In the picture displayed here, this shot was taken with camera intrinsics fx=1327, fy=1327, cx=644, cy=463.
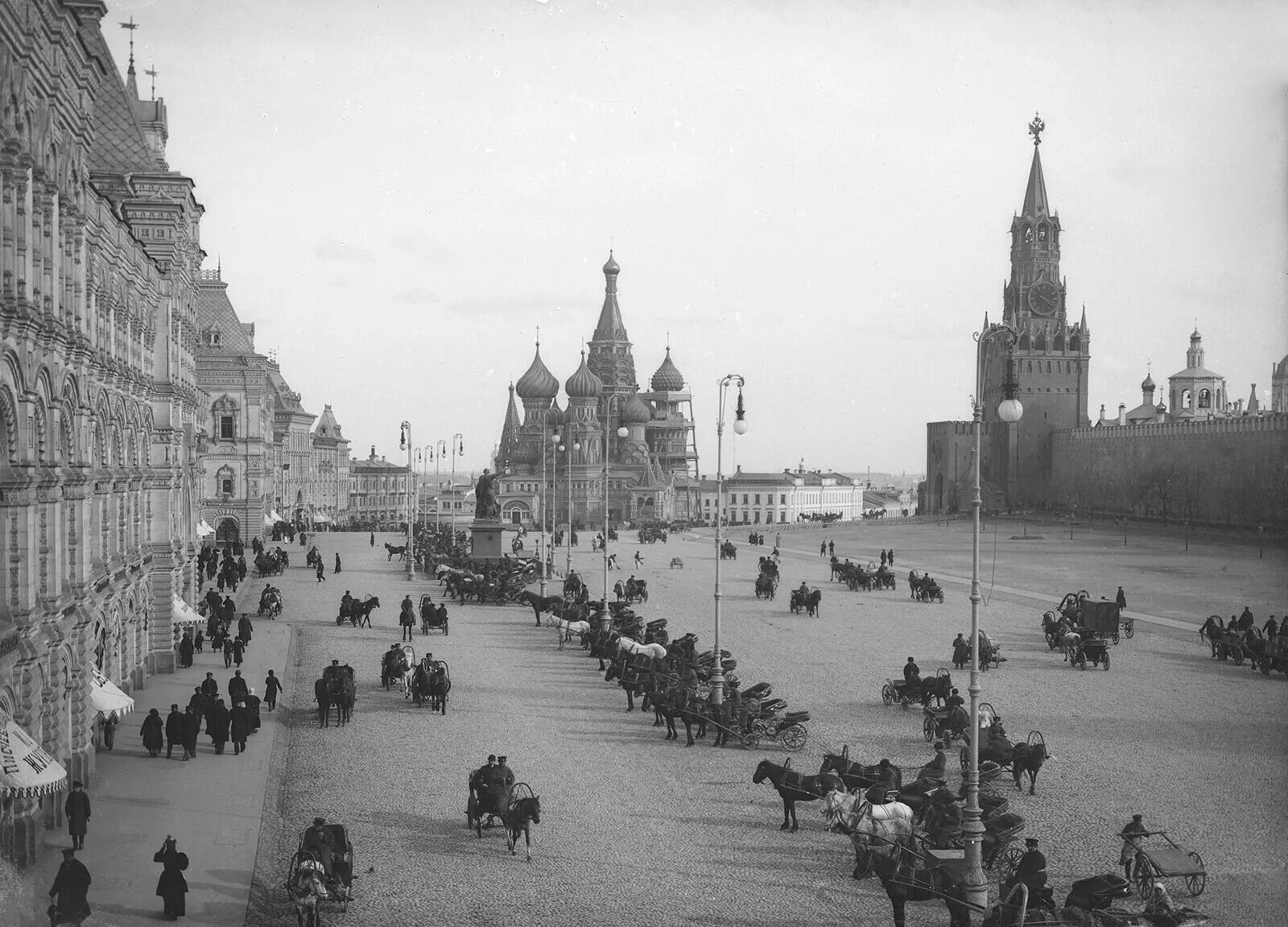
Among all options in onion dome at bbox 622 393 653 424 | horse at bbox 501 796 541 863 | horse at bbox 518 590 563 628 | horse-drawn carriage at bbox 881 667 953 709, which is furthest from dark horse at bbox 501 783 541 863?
onion dome at bbox 622 393 653 424

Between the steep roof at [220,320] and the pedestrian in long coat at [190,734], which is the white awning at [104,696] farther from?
the steep roof at [220,320]

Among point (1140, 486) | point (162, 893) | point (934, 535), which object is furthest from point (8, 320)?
point (1140, 486)

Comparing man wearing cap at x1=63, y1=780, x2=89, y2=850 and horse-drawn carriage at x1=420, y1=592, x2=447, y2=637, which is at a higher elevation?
horse-drawn carriage at x1=420, y1=592, x2=447, y2=637

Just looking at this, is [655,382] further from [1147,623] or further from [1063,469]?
[1147,623]

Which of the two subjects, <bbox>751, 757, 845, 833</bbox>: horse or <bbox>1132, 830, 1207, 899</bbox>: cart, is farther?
<bbox>751, 757, 845, 833</bbox>: horse

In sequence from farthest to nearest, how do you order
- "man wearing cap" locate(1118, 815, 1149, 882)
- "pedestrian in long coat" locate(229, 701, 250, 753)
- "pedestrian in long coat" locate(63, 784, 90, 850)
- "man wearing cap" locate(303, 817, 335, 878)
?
"pedestrian in long coat" locate(229, 701, 250, 753) < "pedestrian in long coat" locate(63, 784, 90, 850) < "man wearing cap" locate(1118, 815, 1149, 882) < "man wearing cap" locate(303, 817, 335, 878)

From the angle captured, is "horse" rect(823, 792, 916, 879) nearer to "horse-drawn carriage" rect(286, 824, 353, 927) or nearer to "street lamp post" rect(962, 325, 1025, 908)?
"street lamp post" rect(962, 325, 1025, 908)

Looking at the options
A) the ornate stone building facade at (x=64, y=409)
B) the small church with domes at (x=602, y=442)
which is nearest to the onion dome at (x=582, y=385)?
the small church with domes at (x=602, y=442)
